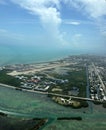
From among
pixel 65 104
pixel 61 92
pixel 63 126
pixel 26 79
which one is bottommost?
pixel 63 126

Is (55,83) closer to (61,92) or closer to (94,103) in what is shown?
(61,92)

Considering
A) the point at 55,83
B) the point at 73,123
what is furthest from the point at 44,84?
the point at 73,123

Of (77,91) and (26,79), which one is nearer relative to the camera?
(77,91)

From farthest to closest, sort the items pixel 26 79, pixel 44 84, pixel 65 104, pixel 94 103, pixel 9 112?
pixel 26 79 → pixel 44 84 → pixel 94 103 → pixel 65 104 → pixel 9 112

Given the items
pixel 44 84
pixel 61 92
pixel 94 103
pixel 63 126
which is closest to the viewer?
pixel 63 126

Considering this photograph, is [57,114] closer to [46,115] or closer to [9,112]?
[46,115]

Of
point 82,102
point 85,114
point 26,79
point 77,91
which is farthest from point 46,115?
point 26,79

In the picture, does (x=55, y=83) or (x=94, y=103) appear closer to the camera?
(x=94, y=103)

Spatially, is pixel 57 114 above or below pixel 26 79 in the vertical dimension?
below

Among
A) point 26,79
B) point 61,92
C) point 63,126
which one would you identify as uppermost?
point 26,79
